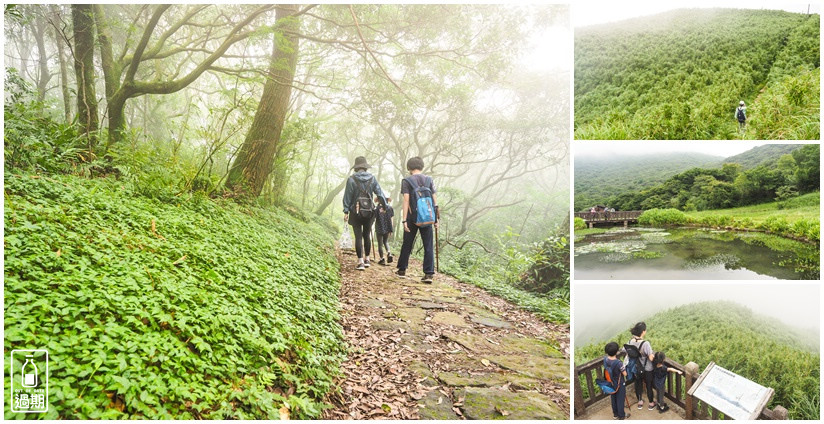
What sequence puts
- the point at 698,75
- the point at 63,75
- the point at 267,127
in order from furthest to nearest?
1. the point at 267,127
2. the point at 63,75
3. the point at 698,75

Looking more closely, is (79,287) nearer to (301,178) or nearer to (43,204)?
(43,204)

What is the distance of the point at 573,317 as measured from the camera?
3.48m

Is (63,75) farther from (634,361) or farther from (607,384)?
(634,361)

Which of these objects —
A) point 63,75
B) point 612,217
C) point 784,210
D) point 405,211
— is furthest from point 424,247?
point 63,75

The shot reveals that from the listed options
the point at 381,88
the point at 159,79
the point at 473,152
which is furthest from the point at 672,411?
the point at 159,79

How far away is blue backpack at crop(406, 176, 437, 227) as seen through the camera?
14.3 feet

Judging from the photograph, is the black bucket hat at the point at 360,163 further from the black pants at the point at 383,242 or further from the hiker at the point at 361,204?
the black pants at the point at 383,242

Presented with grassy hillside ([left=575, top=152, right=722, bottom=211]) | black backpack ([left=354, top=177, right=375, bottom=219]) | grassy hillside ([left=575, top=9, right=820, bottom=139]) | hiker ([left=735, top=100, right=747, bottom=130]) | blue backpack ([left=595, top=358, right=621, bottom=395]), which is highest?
grassy hillside ([left=575, top=9, right=820, bottom=139])

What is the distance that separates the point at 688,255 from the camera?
11.2 feet

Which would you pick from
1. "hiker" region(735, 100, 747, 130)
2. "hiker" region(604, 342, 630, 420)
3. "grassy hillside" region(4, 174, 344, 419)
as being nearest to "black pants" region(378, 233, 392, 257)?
"grassy hillside" region(4, 174, 344, 419)

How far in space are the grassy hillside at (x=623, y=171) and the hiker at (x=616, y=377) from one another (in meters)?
1.29

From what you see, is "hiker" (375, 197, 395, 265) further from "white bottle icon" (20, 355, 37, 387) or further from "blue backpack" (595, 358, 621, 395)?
"white bottle icon" (20, 355, 37, 387)
